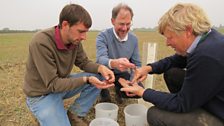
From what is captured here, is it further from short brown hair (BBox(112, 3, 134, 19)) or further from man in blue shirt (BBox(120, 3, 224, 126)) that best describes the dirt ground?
short brown hair (BBox(112, 3, 134, 19))

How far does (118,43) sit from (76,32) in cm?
122

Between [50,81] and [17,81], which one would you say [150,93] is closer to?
[50,81]

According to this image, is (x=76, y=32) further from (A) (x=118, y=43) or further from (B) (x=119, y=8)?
(A) (x=118, y=43)

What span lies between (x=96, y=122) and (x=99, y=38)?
4.58ft

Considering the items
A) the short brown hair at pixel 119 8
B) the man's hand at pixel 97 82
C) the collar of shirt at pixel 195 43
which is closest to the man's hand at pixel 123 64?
the man's hand at pixel 97 82

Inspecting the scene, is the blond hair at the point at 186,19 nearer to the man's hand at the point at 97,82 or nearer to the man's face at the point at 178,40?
the man's face at the point at 178,40

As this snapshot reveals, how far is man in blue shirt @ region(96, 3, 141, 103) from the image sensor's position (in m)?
3.65

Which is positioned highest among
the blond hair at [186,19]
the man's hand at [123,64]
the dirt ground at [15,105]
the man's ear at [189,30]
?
the blond hair at [186,19]

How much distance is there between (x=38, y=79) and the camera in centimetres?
288

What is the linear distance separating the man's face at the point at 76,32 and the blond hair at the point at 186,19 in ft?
2.81

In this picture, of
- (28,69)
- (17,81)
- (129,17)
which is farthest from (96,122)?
(17,81)

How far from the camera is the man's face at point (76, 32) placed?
2743 mm

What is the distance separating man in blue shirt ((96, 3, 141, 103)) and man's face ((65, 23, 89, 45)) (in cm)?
72

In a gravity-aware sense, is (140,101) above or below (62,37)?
below
